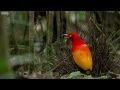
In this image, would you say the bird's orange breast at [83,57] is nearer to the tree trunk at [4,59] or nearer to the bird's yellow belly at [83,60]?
the bird's yellow belly at [83,60]

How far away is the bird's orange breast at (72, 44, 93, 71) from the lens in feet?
12.2

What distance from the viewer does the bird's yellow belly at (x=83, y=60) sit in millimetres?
3709

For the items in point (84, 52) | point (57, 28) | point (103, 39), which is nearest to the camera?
point (84, 52)

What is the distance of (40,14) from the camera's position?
5945 millimetres

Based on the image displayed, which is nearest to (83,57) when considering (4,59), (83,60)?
(83,60)

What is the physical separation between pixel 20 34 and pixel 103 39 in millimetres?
2593

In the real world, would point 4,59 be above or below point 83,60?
above

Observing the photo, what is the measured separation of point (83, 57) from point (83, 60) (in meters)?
0.04

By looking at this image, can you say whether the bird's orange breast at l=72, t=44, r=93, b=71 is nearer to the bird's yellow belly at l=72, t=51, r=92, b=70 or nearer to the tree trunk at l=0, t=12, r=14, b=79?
the bird's yellow belly at l=72, t=51, r=92, b=70

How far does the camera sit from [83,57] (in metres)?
3.70

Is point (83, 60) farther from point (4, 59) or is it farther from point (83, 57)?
point (4, 59)

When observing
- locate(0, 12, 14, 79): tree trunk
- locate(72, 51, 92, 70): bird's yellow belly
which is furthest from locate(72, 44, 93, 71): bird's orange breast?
A: locate(0, 12, 14, 79): tree trunk
